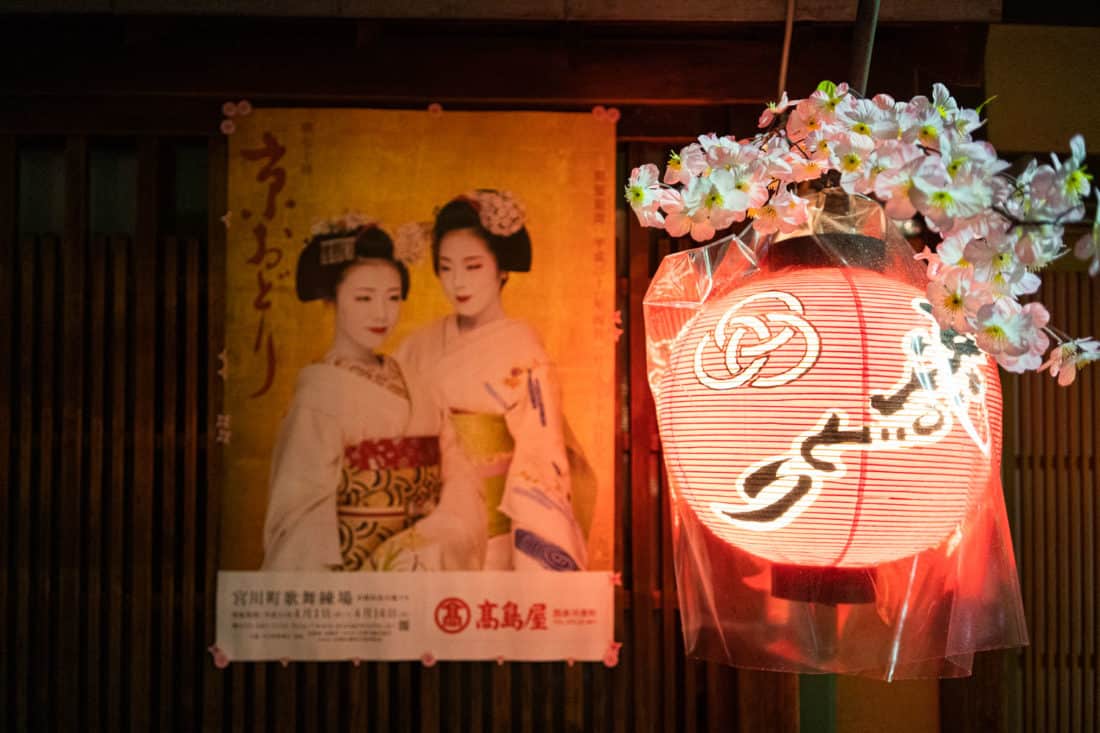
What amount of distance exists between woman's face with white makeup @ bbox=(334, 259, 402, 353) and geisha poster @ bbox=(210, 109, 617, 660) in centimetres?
1

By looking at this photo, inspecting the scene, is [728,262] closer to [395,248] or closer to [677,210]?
[677,210]

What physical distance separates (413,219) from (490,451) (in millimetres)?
1181

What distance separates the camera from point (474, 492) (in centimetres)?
467

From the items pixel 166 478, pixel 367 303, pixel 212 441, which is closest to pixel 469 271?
pixel 367 303

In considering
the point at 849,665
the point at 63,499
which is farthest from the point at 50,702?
the point at 849,665

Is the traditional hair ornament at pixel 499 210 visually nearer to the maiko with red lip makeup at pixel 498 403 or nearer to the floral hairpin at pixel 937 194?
the maiko with red lip makeup at pixel 498 403

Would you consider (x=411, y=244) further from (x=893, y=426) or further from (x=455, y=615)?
(x=893, y=426)

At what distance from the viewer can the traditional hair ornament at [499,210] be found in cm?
480

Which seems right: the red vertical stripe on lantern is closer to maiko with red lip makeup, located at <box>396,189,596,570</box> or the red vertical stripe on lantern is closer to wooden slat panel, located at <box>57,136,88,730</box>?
maiko with red lip makeup, located at <box>396,189,596,570</box>

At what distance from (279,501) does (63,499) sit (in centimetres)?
104

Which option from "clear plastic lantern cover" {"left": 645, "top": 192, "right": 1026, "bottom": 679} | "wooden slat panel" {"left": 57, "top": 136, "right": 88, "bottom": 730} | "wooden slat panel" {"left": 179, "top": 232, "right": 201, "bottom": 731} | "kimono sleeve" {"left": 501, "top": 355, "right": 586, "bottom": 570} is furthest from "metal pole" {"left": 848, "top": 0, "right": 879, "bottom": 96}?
"wooden slat panel" {"left": 57, "top": 136, "right": 88, "bottom": 730}

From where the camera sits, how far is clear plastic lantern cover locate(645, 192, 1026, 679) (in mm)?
2521

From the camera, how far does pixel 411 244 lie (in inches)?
189

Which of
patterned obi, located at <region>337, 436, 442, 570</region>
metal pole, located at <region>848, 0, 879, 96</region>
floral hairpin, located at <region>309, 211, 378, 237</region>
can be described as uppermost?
metal pole, located at <region>848, 0, 879, 96</region>
